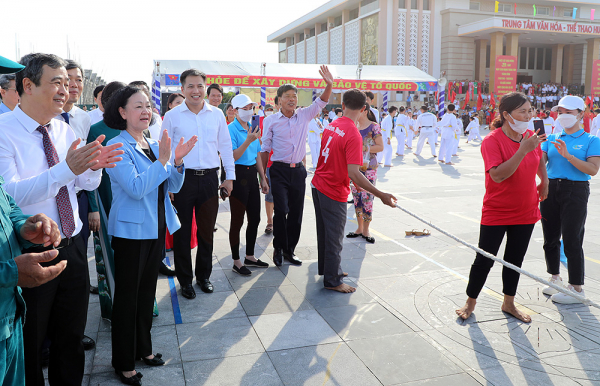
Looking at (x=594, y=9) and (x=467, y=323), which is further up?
(x=594, y=9)

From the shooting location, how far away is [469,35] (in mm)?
40938

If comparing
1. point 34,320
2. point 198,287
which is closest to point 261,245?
point 198,287

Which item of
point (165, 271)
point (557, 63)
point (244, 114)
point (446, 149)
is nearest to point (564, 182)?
point (244, 114)

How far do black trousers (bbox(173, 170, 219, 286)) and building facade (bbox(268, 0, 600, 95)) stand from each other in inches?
1540

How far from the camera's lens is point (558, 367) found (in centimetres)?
309

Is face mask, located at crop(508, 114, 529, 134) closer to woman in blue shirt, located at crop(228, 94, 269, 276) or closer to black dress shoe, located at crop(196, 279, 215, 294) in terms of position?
woman in blue shirt, located at crop(228, 94, 269, 276)

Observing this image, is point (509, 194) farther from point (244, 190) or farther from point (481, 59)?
point (481, 59)

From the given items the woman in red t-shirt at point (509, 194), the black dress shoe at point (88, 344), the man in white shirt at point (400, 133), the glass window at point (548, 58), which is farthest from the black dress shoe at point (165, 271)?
the glass window at point (548, 58)

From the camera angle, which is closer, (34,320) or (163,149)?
(34,320)

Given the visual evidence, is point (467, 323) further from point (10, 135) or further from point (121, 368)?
point (10, 135)

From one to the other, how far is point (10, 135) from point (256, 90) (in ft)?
66.8

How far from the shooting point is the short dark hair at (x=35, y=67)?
2328 millimetres

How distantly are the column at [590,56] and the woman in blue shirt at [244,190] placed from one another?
48.4 metres

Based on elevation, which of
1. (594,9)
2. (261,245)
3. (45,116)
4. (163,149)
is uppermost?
(594,9)
